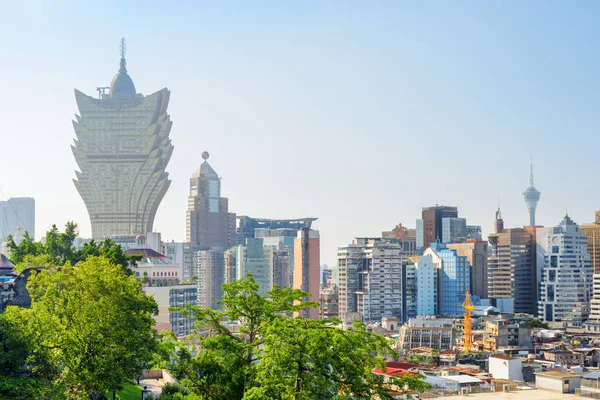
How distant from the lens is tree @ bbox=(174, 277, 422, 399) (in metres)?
27.6

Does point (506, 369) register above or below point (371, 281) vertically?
below

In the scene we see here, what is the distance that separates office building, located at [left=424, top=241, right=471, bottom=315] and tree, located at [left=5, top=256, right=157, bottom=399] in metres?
142

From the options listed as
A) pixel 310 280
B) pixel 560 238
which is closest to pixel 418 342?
pixel 310 280

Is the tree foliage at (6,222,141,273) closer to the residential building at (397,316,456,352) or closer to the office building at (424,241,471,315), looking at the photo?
the residential building at (397,316,456,352)

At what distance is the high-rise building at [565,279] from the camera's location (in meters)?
166

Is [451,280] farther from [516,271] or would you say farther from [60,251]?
[60,251]

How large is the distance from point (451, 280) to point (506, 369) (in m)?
103

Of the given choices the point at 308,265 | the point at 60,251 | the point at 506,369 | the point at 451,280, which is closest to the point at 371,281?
the point at 308,265

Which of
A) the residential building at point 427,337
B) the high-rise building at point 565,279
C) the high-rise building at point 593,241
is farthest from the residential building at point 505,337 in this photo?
the high-rise building at point 593,241

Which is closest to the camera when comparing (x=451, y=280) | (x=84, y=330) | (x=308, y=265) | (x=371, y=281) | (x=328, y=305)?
(x=84, y=330)

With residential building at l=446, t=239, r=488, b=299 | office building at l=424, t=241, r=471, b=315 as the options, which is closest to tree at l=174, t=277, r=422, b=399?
office building at l=424, t=241, r=471, b=315

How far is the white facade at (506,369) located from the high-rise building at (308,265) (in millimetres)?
95666

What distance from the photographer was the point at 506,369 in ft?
247

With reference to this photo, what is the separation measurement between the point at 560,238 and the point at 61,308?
153 metres
